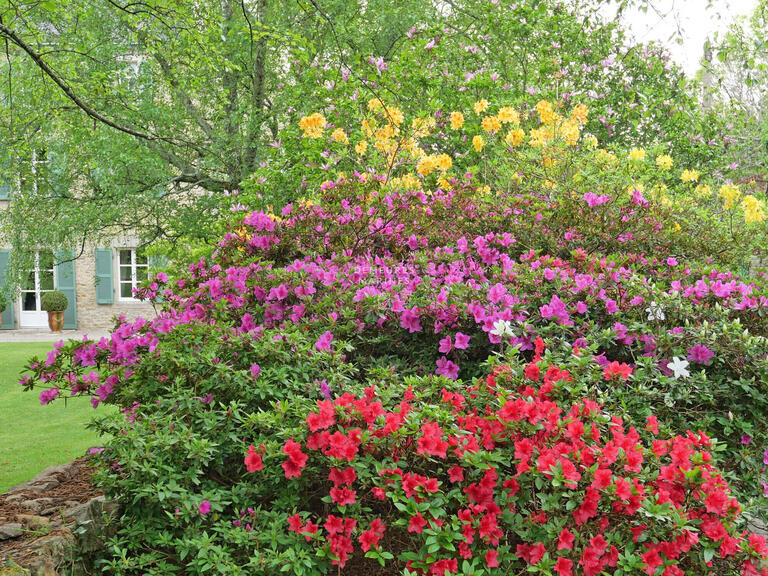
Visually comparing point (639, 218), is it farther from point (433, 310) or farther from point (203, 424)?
point (203, 424)

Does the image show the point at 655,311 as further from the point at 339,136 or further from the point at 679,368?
the point at 339,136

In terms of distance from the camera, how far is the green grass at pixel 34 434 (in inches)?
180

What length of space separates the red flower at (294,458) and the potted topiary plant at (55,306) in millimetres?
16418

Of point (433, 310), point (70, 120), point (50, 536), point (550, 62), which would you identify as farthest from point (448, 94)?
point (50, 536)

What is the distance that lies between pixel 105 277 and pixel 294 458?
53.7 feet

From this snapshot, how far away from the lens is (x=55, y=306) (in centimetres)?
1628

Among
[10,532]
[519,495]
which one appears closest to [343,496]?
[519,495]

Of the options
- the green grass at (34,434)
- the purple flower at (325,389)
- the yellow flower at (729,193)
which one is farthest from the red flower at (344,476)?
the yellow flower at (729,193)

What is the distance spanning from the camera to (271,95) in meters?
10.0

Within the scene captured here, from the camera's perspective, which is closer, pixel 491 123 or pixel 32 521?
pixel 32 521

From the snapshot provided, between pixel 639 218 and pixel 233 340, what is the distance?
2.85 metres

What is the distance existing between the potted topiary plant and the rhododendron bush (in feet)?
45.7

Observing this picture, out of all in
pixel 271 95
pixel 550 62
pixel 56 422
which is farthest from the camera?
pixel 271 95

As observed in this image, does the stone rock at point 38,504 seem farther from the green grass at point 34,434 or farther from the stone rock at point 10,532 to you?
the green grass at point 34,434
